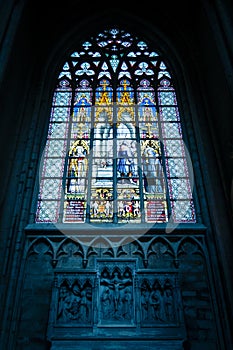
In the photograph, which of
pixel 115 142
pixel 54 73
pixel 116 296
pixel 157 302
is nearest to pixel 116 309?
pixel 116 296

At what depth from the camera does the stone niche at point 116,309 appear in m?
5.24

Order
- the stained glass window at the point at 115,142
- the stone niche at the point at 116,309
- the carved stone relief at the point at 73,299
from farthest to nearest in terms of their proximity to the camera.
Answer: the stained glass window at the point at 115,142 < the carved stone relief at the point at 73,299 < the stone niche at the point at 116,309

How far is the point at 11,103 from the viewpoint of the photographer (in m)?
7.13

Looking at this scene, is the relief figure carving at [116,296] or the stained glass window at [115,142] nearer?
the relief figure carving at [116,296]

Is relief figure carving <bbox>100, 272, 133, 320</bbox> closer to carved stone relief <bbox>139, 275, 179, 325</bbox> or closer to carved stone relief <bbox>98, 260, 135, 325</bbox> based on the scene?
carved stone relief <bbox>98, 260, 135, 325</bbox>

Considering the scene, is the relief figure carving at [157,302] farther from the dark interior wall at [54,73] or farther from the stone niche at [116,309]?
the dark interior wall at [54,73]

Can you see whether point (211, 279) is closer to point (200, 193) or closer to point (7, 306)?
point (200, 193)

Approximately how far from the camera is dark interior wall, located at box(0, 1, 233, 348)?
612 centimetres

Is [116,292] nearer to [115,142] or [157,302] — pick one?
[157,302]

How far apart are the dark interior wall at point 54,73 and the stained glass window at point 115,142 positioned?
0.38 m

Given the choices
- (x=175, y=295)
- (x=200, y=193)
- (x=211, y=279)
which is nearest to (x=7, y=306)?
(x=175, y=295)

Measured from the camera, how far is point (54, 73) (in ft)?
28.4

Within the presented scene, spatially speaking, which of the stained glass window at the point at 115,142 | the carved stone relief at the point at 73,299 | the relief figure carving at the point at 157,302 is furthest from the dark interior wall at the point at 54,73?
the relief figure carving at the point at 157,302

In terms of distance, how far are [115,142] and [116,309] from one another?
11.2ft
